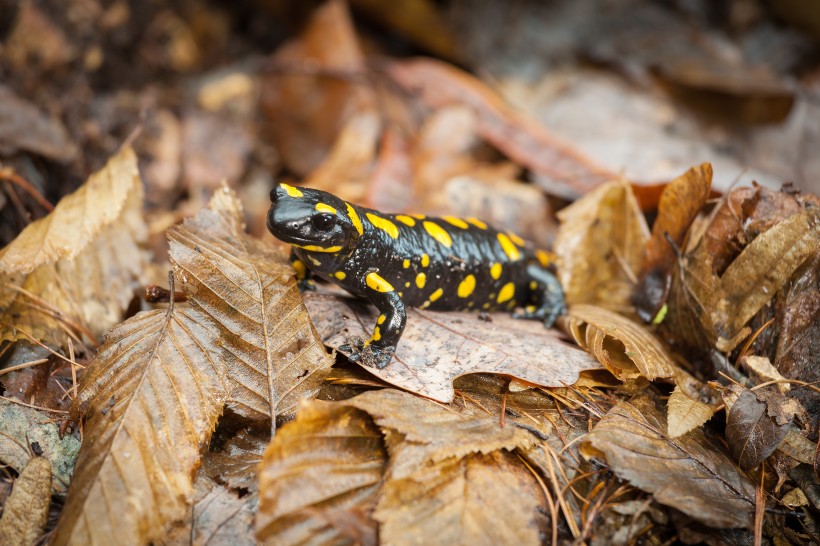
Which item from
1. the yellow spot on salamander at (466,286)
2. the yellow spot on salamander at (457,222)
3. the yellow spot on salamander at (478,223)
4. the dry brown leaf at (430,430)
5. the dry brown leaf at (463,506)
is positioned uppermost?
the yellow spot on salamander at (457,222)

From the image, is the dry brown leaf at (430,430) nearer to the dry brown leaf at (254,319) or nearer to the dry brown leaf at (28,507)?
the dry brown leaf at (254,319)

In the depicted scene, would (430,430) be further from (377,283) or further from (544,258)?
(544,258)

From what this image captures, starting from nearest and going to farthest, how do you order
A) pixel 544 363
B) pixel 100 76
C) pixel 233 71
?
pixel 544 363 → pixel 100 76 → pixel 233 71

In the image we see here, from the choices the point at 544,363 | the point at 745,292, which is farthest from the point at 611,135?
the point at 544,363

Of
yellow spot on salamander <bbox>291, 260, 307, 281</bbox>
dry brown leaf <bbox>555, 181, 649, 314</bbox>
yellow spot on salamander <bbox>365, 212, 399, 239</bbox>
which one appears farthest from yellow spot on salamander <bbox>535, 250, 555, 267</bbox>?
yellow spot on salamander <bbox>291, 260, 307, 281</bbox>

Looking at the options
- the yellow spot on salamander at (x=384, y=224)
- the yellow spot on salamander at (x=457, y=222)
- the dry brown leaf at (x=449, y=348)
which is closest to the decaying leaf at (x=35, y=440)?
the dry brown leaf at (x=449, y=348)

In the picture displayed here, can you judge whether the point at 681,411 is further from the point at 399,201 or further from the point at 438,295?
the point at 399,201
